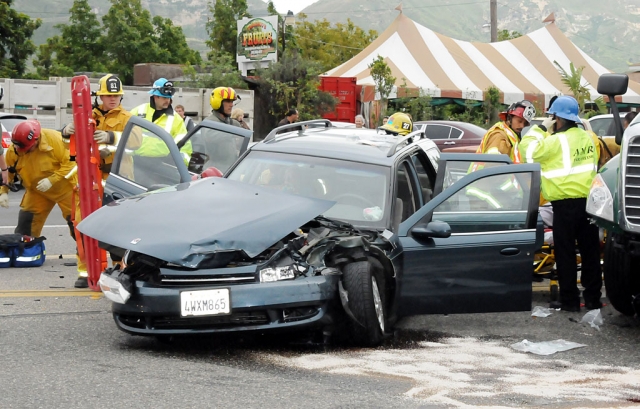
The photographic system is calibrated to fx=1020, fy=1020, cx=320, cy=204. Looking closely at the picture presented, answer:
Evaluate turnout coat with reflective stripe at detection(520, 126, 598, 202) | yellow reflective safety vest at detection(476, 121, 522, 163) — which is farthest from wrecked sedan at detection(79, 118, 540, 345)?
yellow reflective safety vest at detection(476, 121, 522, 163)

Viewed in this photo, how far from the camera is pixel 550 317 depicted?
8.64m

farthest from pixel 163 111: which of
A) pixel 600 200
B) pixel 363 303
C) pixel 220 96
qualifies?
pixel 600 200

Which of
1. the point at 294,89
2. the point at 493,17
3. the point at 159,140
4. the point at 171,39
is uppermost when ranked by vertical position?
the point at 493,17

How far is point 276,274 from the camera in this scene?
21.4ft

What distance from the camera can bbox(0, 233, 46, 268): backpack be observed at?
1095cm

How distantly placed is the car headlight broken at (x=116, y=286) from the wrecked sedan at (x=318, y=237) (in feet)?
0.04

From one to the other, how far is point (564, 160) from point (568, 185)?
219 mm

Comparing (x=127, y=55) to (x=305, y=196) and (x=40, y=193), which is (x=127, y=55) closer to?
(x=40, y=193)

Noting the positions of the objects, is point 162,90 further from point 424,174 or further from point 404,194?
point 404,194

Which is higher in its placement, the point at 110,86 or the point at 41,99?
the point at 110,86

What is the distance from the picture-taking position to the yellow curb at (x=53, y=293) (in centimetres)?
912

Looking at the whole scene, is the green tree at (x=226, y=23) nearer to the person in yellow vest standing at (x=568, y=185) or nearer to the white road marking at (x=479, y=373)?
the person in yellow vest standing at (x=568, y=185)

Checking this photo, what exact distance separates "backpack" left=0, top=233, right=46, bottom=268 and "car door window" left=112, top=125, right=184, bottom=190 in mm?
2596

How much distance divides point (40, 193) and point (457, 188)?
5274 millimetres
